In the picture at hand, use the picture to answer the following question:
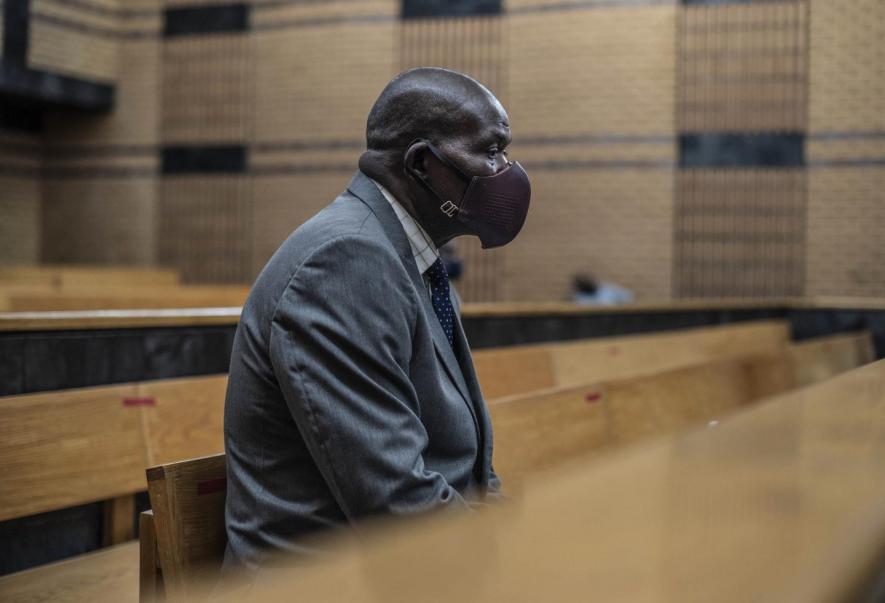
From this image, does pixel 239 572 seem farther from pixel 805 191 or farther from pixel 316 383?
pixel 805 191

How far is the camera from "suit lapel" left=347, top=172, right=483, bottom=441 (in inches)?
69.1

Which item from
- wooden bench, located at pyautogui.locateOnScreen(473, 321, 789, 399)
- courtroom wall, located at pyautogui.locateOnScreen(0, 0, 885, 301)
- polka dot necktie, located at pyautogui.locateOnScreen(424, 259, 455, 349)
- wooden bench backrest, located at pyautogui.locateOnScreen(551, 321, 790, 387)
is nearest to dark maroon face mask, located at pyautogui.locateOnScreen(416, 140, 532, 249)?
polka dot necktie, located at pyautogui.locateOnScreen(424, 259, 455, 349)

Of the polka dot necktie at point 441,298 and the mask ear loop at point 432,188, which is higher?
the mask ear loop at point 432,188

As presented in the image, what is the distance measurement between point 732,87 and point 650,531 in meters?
10.1

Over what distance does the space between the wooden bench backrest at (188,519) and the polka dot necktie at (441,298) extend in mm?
501

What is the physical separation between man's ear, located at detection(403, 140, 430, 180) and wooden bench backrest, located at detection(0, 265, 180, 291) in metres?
6.28

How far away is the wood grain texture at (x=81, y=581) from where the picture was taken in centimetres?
232

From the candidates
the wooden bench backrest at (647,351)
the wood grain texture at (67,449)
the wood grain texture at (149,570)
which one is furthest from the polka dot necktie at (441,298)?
the wooden bench backrest at (647,351)

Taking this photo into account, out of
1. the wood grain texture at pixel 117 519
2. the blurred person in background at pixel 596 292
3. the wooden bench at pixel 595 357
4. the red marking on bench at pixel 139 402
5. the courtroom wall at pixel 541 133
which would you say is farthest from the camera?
the blurred person in background at pixel 596 292

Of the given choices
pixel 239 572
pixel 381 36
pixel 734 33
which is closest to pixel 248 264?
pixel 381 36

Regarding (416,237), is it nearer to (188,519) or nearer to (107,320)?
(188,519)

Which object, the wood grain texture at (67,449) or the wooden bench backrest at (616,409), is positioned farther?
the wooden bench backrest at (616,409)

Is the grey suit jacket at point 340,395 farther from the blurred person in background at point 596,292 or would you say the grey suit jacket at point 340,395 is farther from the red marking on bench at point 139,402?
the blurred person in background at point 596,292

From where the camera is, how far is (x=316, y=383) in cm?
154
